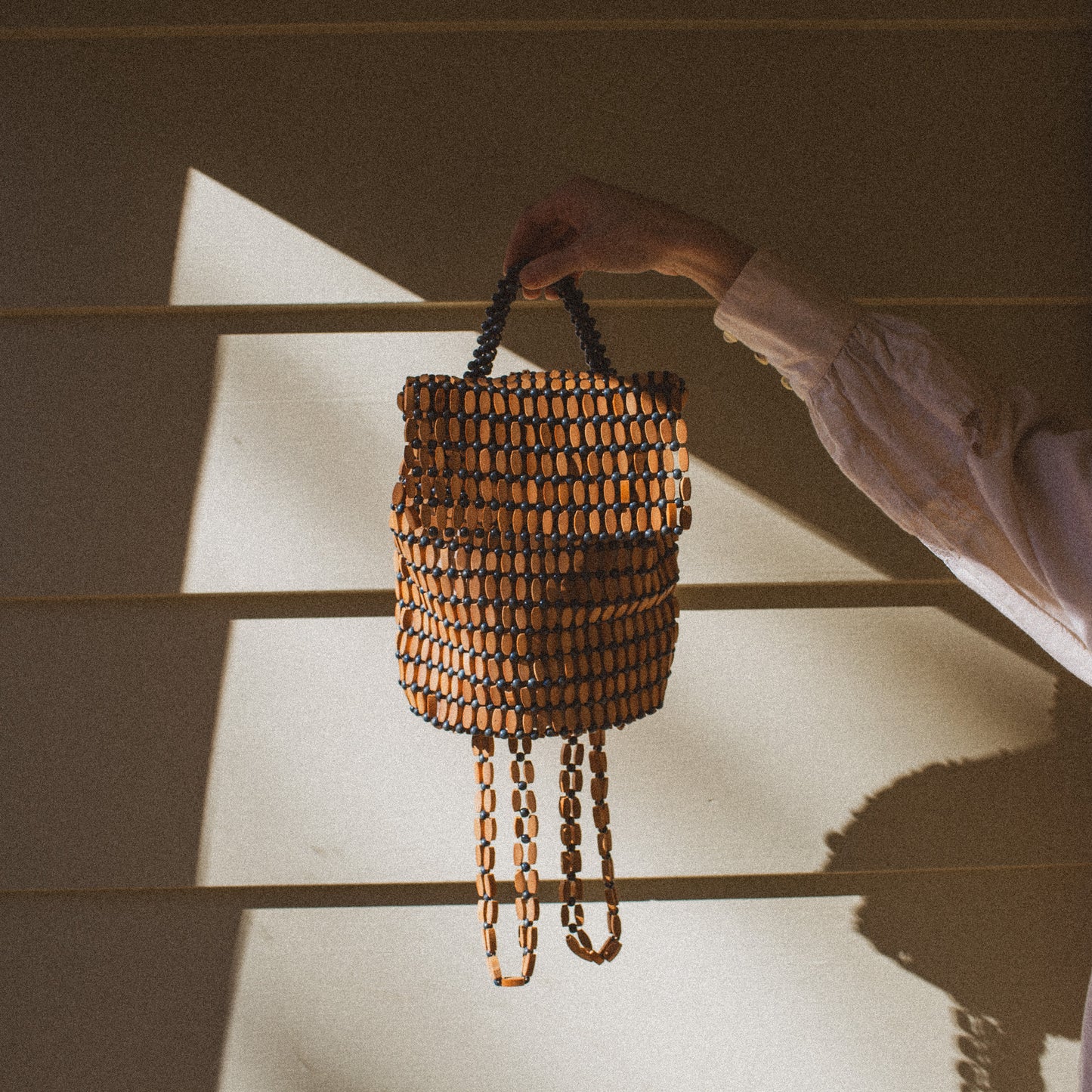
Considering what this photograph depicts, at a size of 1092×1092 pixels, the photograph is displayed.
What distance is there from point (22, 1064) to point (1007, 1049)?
3.25 ft

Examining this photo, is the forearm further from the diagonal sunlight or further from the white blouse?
the diagonal sunlight

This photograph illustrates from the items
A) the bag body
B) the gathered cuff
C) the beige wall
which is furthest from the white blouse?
the beige wall

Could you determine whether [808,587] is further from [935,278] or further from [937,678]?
[935,278]

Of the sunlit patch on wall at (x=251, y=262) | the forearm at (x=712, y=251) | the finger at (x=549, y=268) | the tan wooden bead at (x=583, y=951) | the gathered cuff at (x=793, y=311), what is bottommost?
the tan wooden bead at (x=583, y=951)

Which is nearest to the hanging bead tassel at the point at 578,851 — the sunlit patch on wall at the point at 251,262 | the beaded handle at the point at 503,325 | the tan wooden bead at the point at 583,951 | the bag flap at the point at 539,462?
the tan wooden bead at the point at 583,951

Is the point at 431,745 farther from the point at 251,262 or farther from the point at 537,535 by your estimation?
the point at 251,262

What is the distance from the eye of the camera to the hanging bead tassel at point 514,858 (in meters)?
0.57

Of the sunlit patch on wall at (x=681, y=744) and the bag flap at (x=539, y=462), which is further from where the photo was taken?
the sunlit patch on wall at (x=681, y=744)

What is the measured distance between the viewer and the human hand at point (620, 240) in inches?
22.5

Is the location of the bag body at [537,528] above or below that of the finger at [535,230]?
below

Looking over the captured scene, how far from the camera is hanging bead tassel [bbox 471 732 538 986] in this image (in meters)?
0.57

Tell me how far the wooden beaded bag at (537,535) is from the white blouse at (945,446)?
0.10m

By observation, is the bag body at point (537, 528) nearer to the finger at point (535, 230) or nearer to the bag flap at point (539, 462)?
the bag flap at point (539, 462)

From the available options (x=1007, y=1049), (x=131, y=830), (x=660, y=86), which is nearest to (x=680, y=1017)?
(x=1007, y=1049)
